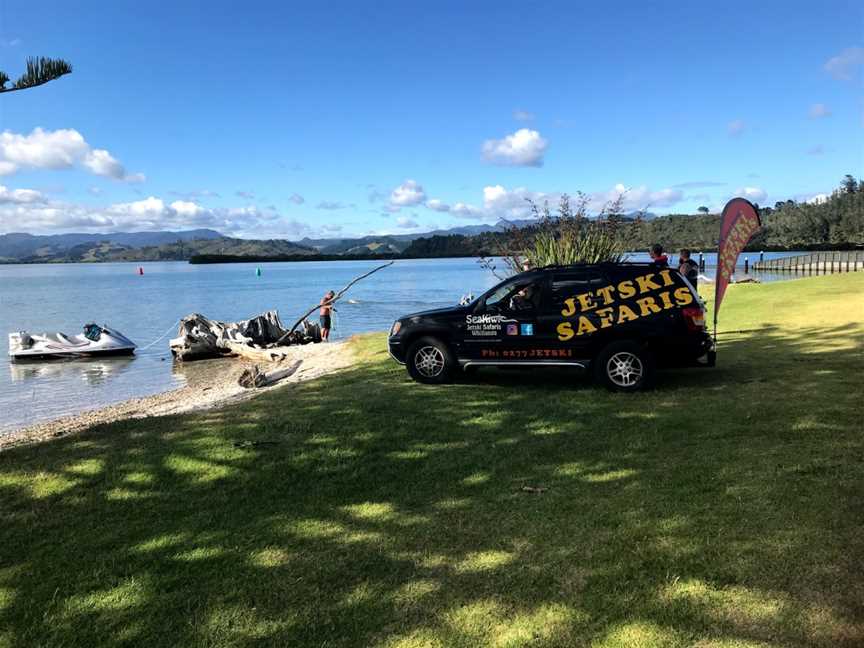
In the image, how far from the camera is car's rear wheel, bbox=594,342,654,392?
333 inches

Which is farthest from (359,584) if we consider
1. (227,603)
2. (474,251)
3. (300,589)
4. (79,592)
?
(474,251)

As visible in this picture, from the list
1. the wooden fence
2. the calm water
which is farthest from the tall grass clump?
the wooden fence

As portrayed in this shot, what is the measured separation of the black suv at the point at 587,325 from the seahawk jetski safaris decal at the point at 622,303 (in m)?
0.01

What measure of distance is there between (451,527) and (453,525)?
0.04 meters

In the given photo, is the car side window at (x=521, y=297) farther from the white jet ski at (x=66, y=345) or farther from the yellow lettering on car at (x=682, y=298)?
the white jet ski at (x=66, y=345)

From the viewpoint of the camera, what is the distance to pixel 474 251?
20281 millimetres

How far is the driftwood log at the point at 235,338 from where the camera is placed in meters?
23.1

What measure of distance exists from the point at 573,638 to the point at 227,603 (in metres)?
1.98

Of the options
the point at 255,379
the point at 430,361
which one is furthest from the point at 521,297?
the point at 255,379

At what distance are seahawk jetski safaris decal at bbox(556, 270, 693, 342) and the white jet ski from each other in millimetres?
22075

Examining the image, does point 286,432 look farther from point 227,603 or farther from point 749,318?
point 749,318

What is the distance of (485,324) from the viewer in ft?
29.9

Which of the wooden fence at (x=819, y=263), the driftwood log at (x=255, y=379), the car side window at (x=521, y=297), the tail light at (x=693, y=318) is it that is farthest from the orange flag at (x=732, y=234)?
the wooden fence at (x=819, y=263)

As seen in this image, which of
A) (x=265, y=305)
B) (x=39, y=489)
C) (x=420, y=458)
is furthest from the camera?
(x=265, y=305)
